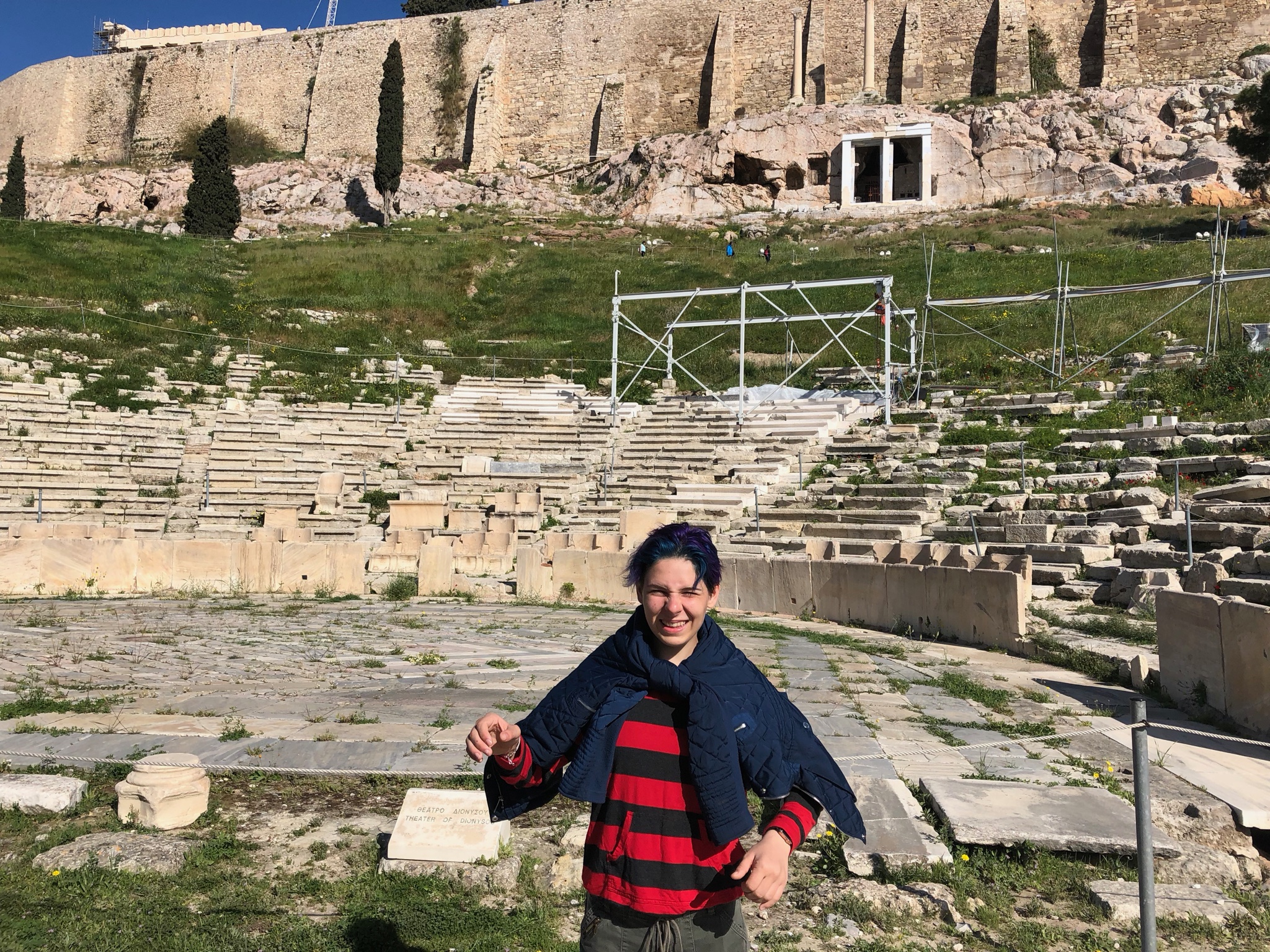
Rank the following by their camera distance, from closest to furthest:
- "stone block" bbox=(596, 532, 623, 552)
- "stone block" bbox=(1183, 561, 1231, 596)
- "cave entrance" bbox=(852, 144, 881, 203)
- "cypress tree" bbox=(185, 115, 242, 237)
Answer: "stone block" bbox=(1183, 561, 1231, 596)
"stone block" bbox=(596, 532, 623, 552)
"cypress tree" bbox=(185, 115, 242, 237)
"cave entrance" bbox=(852, 144, 881, 203)

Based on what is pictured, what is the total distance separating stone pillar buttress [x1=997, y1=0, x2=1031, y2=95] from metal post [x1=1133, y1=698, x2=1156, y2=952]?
47586mm

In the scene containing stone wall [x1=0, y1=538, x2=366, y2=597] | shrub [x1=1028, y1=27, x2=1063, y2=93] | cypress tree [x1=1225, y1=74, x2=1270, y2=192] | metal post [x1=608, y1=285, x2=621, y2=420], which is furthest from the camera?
shrub [x1=1028, y1=27, x2=1063, y2=93]

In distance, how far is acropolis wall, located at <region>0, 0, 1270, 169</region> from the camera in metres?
44.5

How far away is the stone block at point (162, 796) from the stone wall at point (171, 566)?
10.2 m

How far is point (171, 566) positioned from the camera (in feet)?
46.7

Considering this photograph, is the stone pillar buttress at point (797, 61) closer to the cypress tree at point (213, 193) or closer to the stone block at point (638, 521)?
the cypress tree at point (213, 193)

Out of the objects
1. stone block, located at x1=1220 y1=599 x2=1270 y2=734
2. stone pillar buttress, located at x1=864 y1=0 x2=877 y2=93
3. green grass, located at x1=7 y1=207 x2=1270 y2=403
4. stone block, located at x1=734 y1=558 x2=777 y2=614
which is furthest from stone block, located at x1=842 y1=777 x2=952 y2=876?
stone pillar buttress, located at x1=864 y1=0 x2=877 y2=93

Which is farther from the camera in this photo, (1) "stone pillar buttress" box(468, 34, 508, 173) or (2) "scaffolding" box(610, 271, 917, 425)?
(1) "stone pillar buttress" box(468, 34, 508, 173)

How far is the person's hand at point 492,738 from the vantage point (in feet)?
7.95

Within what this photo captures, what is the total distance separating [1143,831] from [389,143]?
1832 inches

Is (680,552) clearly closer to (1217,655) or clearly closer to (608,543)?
(1217,655)

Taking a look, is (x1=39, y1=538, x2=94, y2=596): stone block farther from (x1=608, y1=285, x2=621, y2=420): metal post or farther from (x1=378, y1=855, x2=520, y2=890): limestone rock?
(x1=608, y1=285, x2=621, y2=420): metal post

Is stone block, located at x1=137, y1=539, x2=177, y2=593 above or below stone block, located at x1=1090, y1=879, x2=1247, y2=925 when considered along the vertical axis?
above

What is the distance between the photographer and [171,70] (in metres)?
60.9
